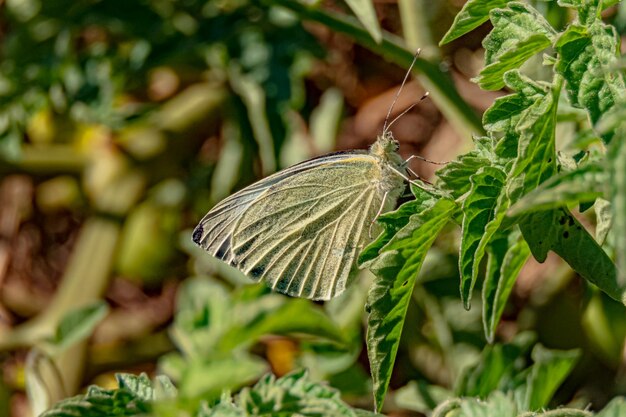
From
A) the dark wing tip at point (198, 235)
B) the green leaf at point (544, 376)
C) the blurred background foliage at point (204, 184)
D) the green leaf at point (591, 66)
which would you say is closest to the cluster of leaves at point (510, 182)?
the green leaf at point (591, 66)

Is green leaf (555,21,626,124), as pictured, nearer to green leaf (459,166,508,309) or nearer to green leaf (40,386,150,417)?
green leaf (459,166,508,309)

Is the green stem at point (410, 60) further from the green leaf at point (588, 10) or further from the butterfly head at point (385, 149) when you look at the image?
the green leaf at point (588, 10)

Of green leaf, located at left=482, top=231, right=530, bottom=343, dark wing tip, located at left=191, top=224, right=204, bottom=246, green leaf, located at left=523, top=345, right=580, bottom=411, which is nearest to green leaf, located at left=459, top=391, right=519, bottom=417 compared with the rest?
green leaf, located at left=482, top=231, right=530, bottom=343

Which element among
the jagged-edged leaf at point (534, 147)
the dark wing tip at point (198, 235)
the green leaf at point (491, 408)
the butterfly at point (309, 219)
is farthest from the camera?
the dark wing tip at point (198, 235)

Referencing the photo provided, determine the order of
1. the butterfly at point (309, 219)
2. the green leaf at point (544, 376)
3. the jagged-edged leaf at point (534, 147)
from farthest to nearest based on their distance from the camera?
the butterfly at point (309, 219) < the green leaf at point (544, 376) < the jagged-edged leaf at point (534, 147)

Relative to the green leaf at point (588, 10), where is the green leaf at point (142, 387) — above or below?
below

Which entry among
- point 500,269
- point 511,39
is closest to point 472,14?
point 511,39

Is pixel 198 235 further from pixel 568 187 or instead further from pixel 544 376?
pixel 568 187
